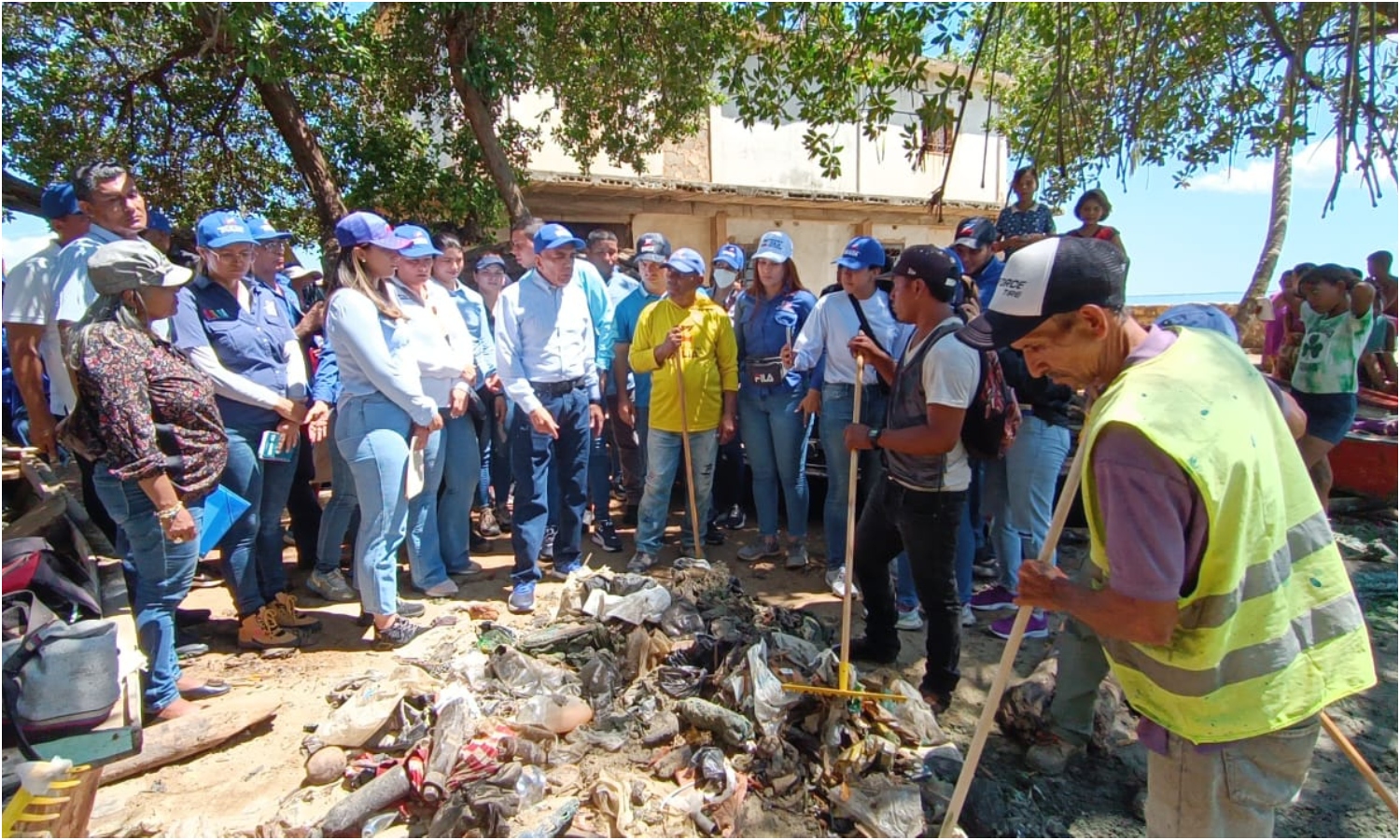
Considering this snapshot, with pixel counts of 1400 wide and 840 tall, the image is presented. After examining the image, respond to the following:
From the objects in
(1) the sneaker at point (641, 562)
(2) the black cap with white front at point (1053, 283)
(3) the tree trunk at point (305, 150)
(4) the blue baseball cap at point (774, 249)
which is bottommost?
(1) the sneaker at point (641, 562)

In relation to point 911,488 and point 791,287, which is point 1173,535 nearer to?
point 911,488

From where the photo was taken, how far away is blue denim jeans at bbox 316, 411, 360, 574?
4121mm

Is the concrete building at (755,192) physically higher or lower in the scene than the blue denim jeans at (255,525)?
higher

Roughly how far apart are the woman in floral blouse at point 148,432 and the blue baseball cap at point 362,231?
73cm

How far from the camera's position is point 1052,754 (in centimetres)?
292

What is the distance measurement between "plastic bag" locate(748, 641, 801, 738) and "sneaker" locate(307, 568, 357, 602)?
104 inches

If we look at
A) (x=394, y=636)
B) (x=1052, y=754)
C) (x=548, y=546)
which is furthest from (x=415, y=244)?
(x=1052, y=754)

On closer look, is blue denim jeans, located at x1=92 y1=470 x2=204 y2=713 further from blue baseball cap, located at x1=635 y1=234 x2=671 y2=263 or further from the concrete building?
the concrete building

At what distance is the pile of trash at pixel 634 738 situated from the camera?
255 cm

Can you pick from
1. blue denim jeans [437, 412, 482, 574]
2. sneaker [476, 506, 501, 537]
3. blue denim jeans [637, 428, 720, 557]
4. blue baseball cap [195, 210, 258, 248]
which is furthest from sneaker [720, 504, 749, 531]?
blue baseball cap [195, 210, 258, 248]

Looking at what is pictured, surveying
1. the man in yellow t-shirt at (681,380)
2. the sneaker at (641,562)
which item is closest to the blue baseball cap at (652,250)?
the man in yellow t-shirt at (681,380)

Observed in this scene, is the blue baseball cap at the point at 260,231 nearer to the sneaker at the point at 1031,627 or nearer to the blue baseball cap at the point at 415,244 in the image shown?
the blue baseball cap at the point at 415,244

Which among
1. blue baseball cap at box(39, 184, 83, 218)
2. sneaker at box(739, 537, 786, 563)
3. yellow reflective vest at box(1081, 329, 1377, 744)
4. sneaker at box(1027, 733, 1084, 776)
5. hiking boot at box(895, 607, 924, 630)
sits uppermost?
blue baseball cap at box(39, 184, 83, 218)

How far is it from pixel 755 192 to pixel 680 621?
13806mm
